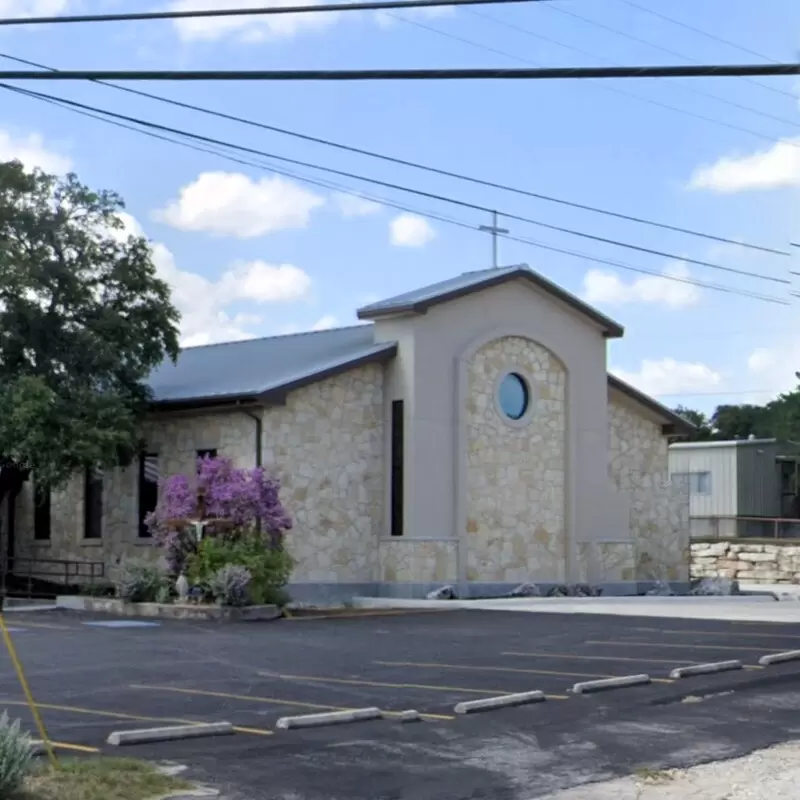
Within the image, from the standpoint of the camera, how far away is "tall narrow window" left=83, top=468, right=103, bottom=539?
33.0 metres

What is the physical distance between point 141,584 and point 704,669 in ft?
43.1

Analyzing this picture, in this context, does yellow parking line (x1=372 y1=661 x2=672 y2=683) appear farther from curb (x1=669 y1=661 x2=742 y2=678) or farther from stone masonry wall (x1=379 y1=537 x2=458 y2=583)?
stone masonry wall (x1=379 y1=537 x2=458 y2=583)

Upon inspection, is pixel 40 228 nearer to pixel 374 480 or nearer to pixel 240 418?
pixel 240 418

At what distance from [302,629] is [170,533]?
5.03m

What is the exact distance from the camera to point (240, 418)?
29.0 metres

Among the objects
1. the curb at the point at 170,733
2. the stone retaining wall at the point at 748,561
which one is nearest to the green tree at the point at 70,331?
the curb at the point at 170,733

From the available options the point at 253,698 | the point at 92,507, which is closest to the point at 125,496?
the point at 92,507

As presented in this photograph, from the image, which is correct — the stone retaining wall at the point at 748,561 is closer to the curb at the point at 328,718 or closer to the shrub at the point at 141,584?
the shrub at the point at 141,584

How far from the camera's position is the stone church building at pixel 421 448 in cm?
Answer: 2927

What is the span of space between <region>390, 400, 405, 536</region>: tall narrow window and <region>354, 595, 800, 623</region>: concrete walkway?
179 cm

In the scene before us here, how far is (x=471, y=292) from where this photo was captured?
31.0 m

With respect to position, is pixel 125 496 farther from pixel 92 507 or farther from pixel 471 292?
pixel 471 292

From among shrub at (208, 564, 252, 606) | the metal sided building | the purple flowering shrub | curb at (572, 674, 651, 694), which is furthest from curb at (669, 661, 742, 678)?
the metal sided building

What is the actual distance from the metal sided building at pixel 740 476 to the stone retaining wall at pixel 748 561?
2.72m
